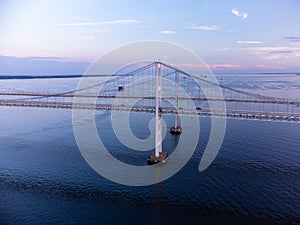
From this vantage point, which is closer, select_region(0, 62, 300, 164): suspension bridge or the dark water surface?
the dark water surface

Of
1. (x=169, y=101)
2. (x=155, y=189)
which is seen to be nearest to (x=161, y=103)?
(x=155, y=189)

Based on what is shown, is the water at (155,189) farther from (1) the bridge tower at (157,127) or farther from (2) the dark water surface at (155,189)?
(1) the bridge tower at (157,127)

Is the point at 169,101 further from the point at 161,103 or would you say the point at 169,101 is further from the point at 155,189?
the point at 155,189

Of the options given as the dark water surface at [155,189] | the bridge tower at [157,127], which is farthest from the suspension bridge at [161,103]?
the dark water surface at [155,189]

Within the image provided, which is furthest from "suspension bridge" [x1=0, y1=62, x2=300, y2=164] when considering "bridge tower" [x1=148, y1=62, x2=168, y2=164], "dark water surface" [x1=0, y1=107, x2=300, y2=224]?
"dark water surface" [x1=0, y1=107, x2=300, y2=224]

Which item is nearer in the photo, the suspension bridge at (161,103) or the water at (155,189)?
the water at (155,189)

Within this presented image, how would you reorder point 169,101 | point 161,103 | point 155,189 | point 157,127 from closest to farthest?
point 155,189, point 157,127, point 161,103, point 169,101

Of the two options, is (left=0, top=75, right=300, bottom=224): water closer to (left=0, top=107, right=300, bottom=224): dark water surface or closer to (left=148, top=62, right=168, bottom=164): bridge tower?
(left=0, top=107, right=300, bottom=224): dark water surface

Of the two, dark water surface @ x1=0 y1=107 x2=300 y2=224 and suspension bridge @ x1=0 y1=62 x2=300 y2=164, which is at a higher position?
suspension bridge @ x1=0 y1=62 x2=300 y2=164
